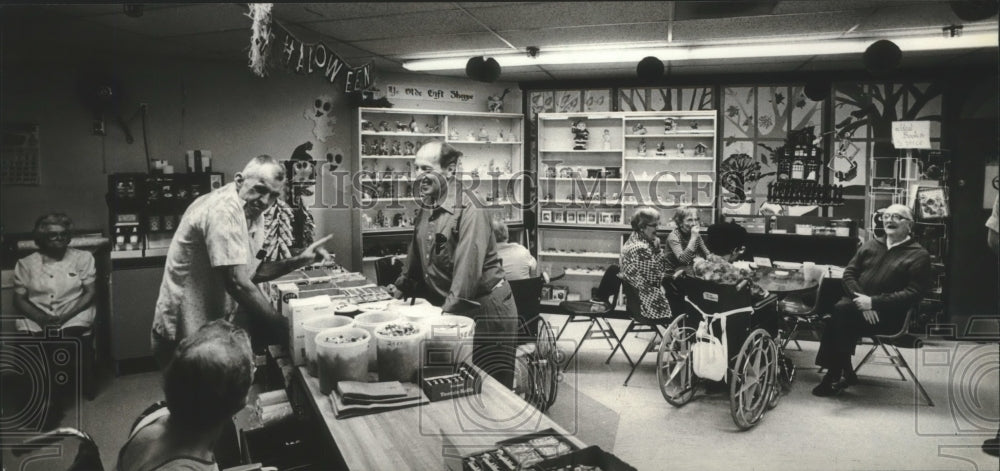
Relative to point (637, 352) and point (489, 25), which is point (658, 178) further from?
point (489, 25)

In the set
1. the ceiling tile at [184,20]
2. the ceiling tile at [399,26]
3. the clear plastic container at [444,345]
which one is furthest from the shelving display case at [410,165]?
the clear plastic container at [444,345]

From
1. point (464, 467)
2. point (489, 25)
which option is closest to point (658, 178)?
point (489, 25)

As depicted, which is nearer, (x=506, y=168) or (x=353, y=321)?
(x=353, y=321)

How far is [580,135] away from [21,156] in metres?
6.25

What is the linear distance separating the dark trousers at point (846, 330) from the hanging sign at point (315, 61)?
4.44m

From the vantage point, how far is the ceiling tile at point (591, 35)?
5.41 m

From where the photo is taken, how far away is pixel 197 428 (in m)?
1.71

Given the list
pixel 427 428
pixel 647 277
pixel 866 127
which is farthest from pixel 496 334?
pixel 866 127

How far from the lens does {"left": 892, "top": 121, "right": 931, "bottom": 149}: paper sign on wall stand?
23.9 ft

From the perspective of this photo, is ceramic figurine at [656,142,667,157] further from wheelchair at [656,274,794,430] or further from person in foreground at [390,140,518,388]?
person in foreground at [390,140,518,388]

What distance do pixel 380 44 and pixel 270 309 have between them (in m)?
3.94
